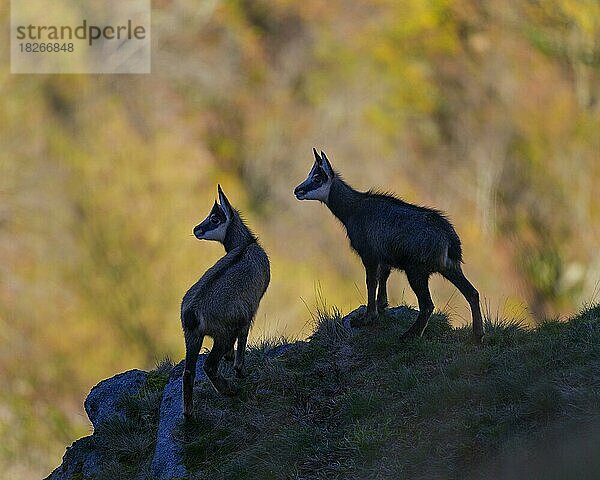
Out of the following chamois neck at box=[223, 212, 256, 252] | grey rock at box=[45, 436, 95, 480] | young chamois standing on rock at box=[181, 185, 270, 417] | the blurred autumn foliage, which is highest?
the blurred autumn foliage

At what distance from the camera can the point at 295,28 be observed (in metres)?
39.3

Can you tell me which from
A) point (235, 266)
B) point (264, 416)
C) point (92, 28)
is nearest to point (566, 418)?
point (264, 416)

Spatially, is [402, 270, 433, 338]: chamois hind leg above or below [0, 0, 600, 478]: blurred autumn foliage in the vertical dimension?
below

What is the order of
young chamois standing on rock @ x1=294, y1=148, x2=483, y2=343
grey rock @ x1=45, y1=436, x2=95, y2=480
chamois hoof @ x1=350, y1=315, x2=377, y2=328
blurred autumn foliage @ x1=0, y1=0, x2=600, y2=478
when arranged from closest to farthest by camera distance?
young chamois standing on rock @ x1=294, y1=148, x2=483, y2=343
grey rock @ x1=45, y1=436, x2=95, y2=480
chamois hoof @ x1=350, y1=315, x2=377, y2=328
blurred autumn foliage @ x1=0, y1=0, x2=600, y2=478

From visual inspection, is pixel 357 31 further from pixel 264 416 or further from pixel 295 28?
pixel 264 416

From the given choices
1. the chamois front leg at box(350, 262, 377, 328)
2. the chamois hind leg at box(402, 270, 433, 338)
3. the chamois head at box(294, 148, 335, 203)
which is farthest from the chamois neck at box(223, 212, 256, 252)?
the chamois hind leg at box(402, 270, 433, 338)

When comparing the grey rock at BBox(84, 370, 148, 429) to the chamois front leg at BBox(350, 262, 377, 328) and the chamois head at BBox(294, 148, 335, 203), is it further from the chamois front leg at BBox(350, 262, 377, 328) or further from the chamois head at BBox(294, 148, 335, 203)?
the chamois head at BBox(294, 148, 335, 203)

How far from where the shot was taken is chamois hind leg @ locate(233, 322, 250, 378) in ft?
34.4

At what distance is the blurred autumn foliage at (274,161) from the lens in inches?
1232

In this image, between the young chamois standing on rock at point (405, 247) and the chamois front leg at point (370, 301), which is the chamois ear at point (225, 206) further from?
the chamois front leg at point (370, 301)

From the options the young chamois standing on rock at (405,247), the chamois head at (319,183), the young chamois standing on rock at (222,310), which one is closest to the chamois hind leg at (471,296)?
the young chamois standing on rock at (405,247)

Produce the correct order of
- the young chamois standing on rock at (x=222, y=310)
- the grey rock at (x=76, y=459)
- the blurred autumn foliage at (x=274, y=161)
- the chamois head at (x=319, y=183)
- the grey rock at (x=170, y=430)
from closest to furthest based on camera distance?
the grey rock at (x=170, y=430), the young chamois standing on rock at (x=222, y=310), the grey rock at (x=76, y=459), the chamois head at (x=319, y=183), the blurred autumn foliage at (x=274, y=161)

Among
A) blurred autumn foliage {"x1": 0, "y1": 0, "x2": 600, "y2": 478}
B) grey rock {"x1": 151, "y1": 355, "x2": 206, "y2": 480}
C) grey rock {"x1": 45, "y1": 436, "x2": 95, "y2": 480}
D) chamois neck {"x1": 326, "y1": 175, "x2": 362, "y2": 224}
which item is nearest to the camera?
grey rock {"x1": 151, "y1": 355, "x2": 206, "y2": 480}

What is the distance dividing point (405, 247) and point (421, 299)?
57 centimetres
